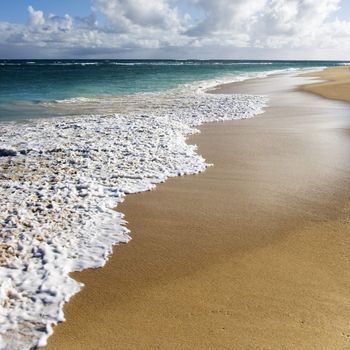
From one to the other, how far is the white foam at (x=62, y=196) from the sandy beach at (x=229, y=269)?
27 cm

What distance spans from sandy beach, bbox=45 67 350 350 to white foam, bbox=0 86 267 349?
274 millimetres

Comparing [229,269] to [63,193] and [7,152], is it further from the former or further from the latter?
[7,152]

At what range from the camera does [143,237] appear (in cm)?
591

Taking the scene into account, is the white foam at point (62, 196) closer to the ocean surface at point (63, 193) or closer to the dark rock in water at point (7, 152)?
the ocean surface at point (63, 193)

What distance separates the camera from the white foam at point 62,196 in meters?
4.38

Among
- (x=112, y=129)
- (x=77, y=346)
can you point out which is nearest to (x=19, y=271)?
(x=77, y=346)

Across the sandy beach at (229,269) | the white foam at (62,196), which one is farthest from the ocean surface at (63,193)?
the sandy beach at (229,269)

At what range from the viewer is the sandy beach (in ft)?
12.5

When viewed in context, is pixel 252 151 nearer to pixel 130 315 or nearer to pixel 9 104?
pixel 130 315

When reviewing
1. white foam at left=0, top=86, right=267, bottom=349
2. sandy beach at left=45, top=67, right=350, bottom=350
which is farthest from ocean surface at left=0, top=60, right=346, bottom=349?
sandy beach at left=45, top=67, right=350, bottom=350

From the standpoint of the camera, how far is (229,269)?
4.98 meters

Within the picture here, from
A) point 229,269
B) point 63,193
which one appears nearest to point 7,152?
point 63,193

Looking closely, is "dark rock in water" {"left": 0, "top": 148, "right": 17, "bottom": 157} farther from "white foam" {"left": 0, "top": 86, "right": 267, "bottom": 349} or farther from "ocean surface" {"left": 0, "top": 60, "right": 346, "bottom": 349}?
"white foam" {"left": 0, "top": 86, "right": 267, "bottom": 349}

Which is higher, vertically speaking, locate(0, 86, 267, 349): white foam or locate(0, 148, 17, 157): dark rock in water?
locate(0, 86, 267, 349): white foam
